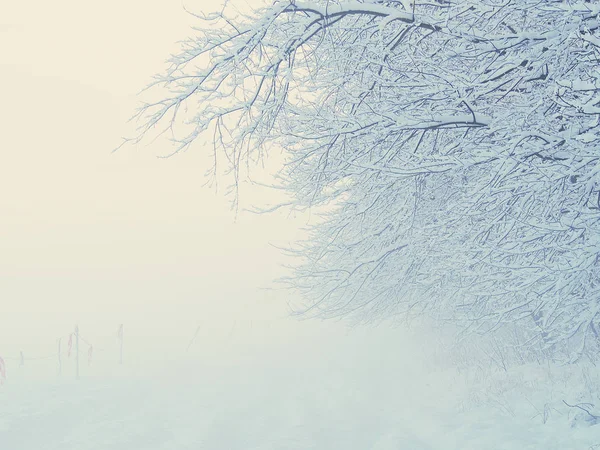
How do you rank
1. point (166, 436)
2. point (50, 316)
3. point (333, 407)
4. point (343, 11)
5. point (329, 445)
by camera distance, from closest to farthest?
point (343, 11)
point (329, 445)
point (166, 436)
point (333, 407)
point (50, 316)

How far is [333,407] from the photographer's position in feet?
40.2

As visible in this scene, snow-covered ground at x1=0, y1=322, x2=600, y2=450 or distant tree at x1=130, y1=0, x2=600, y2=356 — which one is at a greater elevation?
distant tree at x1=130, y1=0, x2=600, y2=356

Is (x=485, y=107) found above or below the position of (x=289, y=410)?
above

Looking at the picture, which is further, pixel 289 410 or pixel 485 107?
pixel 289 410

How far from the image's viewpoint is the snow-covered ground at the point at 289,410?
7262mm

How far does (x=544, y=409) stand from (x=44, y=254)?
266ft

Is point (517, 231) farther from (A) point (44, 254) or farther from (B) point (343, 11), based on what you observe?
(A) point (44, 254)

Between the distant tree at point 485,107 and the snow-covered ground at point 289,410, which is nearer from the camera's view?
the distant tree at point 485,107

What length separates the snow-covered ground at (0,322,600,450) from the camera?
286 inches

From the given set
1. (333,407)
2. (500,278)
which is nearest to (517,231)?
(500,278)

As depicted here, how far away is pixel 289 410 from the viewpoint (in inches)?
492

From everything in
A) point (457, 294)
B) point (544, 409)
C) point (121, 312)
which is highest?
point (457, 294)

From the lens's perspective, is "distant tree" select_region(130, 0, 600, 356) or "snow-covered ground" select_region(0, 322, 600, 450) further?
"snow-covered ground" select_region(0, 322, 600, 450)

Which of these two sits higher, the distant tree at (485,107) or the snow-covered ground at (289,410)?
the distant tree at (485,107)
